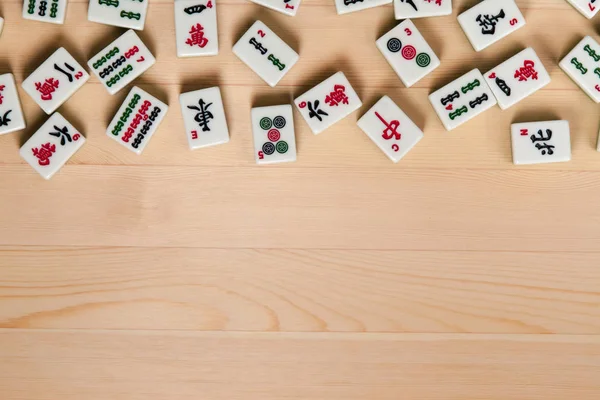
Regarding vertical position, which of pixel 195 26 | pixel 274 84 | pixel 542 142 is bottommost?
pixel 542 142

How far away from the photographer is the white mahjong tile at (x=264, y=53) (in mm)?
1068

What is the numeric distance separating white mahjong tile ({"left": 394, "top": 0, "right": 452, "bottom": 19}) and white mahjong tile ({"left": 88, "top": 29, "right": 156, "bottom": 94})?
0.47 m

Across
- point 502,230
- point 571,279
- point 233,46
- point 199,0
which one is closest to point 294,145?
Answer: point 233,46

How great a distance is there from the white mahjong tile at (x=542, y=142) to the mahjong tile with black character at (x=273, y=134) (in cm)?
42

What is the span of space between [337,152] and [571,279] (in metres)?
0.51

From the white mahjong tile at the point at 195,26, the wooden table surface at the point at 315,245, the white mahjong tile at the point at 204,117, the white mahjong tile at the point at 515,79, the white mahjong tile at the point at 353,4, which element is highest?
the white mahjong tile at the point at 353,4

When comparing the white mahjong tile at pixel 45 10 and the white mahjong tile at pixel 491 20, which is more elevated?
the white mahjong tile at pixel 45 10

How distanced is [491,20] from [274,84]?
42cm

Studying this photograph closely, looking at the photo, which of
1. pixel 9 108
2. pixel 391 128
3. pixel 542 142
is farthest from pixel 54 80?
pixel 542 142

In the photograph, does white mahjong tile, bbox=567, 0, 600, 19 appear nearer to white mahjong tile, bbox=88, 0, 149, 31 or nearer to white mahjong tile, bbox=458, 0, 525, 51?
white mahjong tile, bbox=458, 0, 525, 51

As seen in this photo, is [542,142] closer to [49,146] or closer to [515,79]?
[515,79]

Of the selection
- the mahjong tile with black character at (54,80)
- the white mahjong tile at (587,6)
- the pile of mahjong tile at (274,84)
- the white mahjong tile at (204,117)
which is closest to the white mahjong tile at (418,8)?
the pile of mahjong tile at (274,84)

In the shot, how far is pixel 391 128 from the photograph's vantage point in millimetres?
1066

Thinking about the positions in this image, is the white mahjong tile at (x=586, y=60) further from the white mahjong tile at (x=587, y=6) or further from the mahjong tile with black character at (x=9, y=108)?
the mahjong tile with black character at (x=9, y=108)
